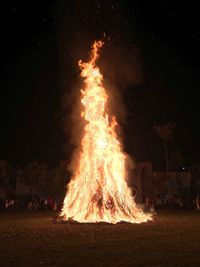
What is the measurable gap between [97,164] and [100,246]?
11.1 metres

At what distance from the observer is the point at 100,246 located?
13.2 m

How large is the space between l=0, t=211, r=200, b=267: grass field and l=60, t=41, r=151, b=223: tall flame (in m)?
4.28

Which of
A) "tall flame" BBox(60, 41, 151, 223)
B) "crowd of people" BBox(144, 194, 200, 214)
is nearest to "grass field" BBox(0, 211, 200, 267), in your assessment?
"tall flame" BBox(60, 41, 151, 223)

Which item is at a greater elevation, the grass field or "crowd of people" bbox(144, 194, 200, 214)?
"crowd of people" bbox(144, 194, 200, 214)

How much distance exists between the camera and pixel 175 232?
17047 millimetres

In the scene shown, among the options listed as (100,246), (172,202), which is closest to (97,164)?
(100,246)

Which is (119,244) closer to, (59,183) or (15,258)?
(15,258)

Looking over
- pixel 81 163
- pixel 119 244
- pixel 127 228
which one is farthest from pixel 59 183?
pixel 119 244

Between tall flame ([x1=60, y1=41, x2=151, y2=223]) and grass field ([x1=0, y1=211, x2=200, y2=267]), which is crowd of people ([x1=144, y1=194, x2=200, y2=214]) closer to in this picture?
tall flame ([x1=60, y1=41, x2=151, y2=223])

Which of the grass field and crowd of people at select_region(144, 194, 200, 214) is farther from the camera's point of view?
crowd of people at select_region(144, 194, 200, 214)

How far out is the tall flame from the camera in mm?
23391

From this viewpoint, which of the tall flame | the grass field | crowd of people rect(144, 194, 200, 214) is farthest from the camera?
crowd of people rect(144, 194, 200, 214)

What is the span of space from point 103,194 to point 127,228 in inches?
173

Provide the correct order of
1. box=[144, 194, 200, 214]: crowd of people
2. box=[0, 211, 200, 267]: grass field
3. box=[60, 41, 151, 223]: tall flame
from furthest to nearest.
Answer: box=[144, 194, 200, 214]: crowd of people < box=[60, 41, 151, 223]: tall flame < box=[0, 211, 200, 267]: grass field
